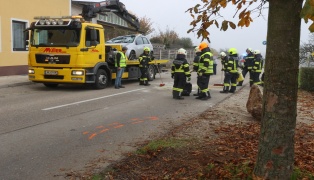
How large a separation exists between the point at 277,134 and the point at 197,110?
6261 millimetres

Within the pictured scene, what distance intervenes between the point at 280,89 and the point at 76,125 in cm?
506

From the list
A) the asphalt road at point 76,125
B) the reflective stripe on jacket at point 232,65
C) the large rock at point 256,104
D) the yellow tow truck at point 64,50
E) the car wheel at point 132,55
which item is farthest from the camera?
the car wheel at point 132,55

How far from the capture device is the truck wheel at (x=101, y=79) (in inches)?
533

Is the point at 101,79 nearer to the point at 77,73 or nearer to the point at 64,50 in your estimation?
the point at 77,73

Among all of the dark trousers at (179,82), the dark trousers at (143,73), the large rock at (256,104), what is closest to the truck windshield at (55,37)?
the dark trousers at (143,73)

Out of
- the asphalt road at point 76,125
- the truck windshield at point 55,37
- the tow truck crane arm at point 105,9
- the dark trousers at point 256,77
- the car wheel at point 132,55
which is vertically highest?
the tow truck crane arm at point 105,9

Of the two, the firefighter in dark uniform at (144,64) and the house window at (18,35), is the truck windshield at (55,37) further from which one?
the house window at (18,35)

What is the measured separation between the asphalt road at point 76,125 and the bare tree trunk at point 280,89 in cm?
238

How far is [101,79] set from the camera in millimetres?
13875

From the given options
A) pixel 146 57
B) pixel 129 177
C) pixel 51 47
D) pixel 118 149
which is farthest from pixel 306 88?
pixel 129 177

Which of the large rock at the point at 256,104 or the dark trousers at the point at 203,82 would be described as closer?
the large rock at the point at 256,104

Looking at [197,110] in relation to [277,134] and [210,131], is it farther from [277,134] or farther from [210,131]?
[277,134]

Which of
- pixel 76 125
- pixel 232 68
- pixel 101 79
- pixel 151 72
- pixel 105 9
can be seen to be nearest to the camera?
pixel 76 125

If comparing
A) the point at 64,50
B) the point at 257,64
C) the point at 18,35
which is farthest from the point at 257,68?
the point at 18,35
